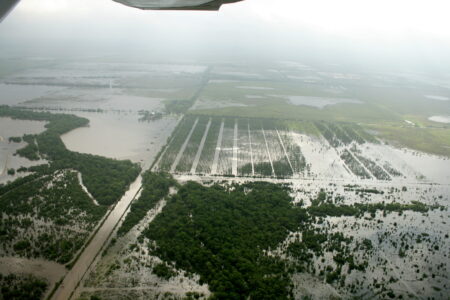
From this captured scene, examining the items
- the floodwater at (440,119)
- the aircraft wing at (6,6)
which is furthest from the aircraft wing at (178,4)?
the floodwater at (440,119)

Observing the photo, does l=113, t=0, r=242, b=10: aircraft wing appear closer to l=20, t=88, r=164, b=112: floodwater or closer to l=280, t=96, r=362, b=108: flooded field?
l=20, t=88, r=164, b=112: floodwater

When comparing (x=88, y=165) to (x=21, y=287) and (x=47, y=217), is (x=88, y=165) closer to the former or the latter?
(x=47, y=217)

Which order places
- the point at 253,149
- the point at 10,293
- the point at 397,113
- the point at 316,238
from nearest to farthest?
the point at 10,293, the point at 316,238, the point at 253,149, the point at 397,113

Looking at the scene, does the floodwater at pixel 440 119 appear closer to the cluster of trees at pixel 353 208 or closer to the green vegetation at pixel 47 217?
the cluster of trees at pixel 353 208

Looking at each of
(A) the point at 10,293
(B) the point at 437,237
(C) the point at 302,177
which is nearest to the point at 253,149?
(C) the point at 302,177

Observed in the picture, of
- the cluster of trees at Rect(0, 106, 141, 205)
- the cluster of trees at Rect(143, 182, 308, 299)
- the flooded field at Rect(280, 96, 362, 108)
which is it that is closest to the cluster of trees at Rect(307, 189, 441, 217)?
the cluster of trees at Rect(143, 182, 308, 299)

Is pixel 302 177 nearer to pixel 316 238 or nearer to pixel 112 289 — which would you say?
pixel 316 238
